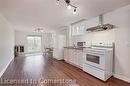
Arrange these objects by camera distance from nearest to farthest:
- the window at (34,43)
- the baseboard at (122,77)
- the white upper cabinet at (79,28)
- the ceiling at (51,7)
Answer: the ceiling at (51,7)
the baseboard at (122,77)
the white upper cabinet at (79,28)
the window at (34,43)

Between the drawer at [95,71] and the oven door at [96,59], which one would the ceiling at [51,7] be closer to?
Answer: the oven door at [96,59]

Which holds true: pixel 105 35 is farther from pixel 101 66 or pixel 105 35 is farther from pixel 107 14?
pixel 101 66

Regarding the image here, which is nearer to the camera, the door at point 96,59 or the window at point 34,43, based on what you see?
the door at point 96,59

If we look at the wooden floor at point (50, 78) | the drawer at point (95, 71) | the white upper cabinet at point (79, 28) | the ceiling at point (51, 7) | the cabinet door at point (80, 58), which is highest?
the ceiling at point (51, 7)

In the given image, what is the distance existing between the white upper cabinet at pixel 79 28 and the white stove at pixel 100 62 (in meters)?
1.68

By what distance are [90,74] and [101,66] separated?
749mm

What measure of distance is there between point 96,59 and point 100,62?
225mm

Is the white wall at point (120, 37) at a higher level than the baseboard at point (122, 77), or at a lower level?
higher

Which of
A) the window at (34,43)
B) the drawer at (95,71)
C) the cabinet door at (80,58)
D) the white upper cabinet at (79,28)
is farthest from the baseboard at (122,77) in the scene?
the window at (34,43)

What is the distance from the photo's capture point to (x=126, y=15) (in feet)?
11.0

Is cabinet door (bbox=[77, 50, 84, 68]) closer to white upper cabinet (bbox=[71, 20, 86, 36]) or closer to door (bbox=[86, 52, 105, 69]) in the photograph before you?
A: door (bbox=[86, 52, 105, 69])

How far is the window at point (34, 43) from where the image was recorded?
11.5 metres

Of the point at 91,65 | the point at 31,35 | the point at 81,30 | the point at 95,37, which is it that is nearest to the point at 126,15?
the point at 95,37

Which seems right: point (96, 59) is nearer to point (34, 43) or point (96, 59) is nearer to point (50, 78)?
point (50, 78)
